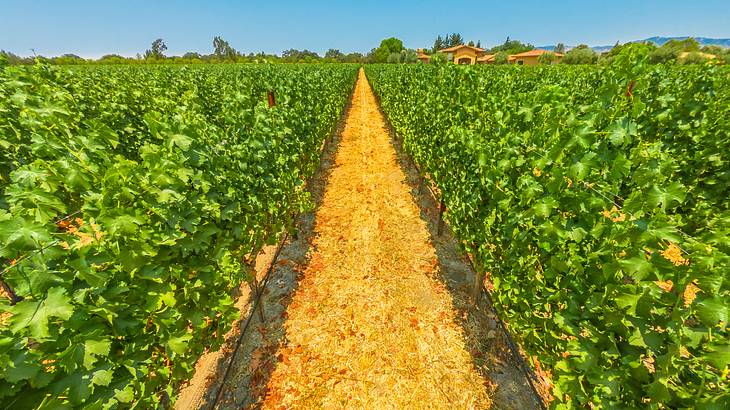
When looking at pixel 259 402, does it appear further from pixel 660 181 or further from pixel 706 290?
pixel 660 181

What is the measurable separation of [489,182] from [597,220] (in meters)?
1.38

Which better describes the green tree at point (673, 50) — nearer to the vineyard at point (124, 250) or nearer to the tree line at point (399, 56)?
the tree line at point (399, 56)

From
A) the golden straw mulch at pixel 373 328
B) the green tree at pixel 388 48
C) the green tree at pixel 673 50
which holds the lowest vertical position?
the golden straw mulch at pixel 373 328

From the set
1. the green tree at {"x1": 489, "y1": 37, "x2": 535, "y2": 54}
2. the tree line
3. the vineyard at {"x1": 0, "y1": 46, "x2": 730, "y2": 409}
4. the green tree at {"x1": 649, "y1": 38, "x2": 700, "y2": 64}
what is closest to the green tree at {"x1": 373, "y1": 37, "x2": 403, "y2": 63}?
the tree line

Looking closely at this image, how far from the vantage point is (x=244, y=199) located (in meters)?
4.20

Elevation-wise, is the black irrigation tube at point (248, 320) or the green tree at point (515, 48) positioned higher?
the green tree at point (515, 48)

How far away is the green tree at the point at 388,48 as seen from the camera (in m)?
113

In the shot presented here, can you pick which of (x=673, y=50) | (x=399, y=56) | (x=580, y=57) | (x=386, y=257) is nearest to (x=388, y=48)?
(x=399, y=56)

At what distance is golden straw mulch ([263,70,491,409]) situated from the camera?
3.91m

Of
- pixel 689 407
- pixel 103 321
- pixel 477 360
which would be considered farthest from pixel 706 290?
pixel 103 321

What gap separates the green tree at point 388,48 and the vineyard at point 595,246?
12114 cm

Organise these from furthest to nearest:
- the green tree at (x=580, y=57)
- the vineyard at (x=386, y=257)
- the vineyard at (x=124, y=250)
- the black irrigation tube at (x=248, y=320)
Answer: the green tree at (x=580, y=57), the black irrigation tube at (x=248, y=320), the vineyard at (x=386, y=257), the vineyard at (x=124, y=250)

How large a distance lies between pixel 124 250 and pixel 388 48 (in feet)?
445

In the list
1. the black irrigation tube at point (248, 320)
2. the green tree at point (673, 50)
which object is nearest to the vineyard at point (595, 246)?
the black irrigation tube at point (248, 320)
